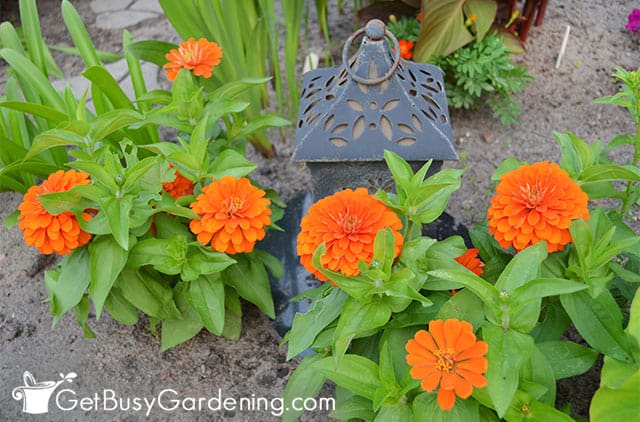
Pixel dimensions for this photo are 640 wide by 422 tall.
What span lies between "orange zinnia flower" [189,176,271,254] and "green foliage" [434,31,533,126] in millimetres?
1117

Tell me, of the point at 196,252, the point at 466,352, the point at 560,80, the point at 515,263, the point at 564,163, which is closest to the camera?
the point at 466,352

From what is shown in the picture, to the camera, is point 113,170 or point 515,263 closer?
point 515,263

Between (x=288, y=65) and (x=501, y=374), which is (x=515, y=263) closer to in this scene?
(x=501, y=374)

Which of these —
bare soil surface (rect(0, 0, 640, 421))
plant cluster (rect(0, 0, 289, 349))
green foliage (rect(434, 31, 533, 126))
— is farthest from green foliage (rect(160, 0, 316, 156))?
green foliage (rect(434, 31, 533, 126))

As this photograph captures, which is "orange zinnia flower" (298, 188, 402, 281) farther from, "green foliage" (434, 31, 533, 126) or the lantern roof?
"green foliage" (434, 31, 533, 126)

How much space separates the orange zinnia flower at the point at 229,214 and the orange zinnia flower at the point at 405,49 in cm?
111

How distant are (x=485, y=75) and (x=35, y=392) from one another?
5.87ft

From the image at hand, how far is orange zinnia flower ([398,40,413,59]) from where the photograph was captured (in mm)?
2160

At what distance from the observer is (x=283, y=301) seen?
1.73 meters

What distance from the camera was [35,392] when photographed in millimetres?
1555

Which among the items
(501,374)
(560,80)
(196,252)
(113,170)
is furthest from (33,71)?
(560,80)

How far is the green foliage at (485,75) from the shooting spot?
2076 mm

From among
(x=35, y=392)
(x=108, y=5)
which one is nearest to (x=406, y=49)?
(x=35, y=392)

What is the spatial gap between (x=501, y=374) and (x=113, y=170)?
906mm
